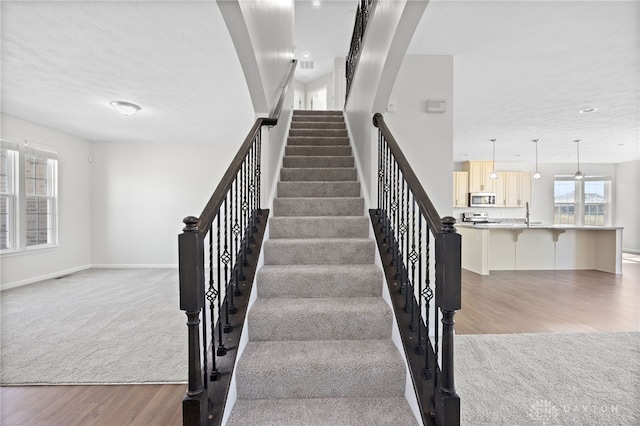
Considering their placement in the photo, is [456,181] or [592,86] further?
[456,181]

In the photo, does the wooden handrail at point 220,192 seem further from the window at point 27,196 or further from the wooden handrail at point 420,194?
the window at point 27,196

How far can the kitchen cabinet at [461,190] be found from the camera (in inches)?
368

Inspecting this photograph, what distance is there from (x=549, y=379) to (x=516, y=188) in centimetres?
856

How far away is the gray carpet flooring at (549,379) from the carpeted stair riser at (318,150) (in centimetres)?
259

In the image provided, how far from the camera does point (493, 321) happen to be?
3.58 metres

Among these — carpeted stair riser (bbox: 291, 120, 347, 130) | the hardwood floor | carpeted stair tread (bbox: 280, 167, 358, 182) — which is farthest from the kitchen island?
carpeted stair tread (bbox: 280, 167, 358, 182)

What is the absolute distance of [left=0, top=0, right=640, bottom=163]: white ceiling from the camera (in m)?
2.60

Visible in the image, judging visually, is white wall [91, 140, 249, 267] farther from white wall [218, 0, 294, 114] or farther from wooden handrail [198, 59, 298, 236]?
wooden handrail [198, 59, 298, 236]

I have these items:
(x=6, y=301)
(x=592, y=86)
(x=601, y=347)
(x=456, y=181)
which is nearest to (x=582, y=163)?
(x=456, y=181)

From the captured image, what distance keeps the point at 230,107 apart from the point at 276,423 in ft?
14.3

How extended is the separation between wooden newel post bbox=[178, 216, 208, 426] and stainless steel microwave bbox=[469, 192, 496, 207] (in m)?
9.39

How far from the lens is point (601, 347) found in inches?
116

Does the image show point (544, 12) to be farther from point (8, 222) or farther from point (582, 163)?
point (582, 163)

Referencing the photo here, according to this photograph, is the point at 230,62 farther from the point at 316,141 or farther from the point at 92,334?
the point at 92,334
